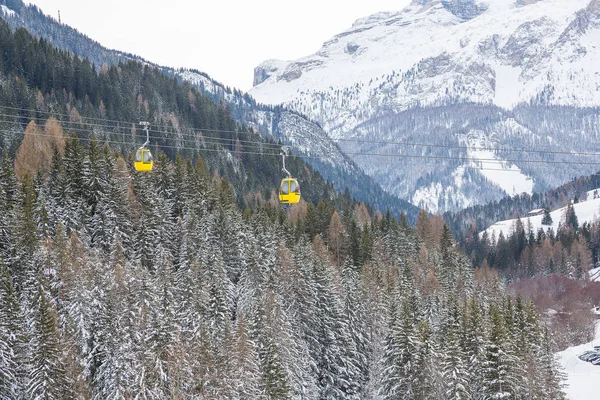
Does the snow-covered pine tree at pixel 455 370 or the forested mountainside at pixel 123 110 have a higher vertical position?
the forested mountainside at pixel 123 110

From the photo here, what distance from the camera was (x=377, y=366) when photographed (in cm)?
7856

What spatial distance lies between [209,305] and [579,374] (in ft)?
231

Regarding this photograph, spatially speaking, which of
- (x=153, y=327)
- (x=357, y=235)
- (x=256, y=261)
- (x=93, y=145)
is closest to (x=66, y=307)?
(x=153, y=327)

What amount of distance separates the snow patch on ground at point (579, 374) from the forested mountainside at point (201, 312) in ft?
83.9

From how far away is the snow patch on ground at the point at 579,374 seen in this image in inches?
4151

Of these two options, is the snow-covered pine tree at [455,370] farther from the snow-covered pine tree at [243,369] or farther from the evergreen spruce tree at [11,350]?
the evergreen spruce tree at [11,350]

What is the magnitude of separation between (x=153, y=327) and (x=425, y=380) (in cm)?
2486

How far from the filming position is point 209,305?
71625 millimetres

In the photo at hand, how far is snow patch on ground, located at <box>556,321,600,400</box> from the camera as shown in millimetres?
105438

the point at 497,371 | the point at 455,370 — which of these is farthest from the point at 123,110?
the point at 497,371

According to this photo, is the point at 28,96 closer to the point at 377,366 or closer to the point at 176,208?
the point at 176,208

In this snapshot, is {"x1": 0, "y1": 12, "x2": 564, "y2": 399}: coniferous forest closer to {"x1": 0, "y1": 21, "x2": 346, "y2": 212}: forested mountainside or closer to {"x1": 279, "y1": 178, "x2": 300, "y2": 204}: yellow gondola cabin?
{"x1": 279, "y1": 178, "x2": 300, "y2": 204}: yellow gondola cabin

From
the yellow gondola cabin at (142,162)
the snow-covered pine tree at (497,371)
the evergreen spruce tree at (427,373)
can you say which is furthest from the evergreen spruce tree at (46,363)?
the snow-covered pine tree at (497,371)

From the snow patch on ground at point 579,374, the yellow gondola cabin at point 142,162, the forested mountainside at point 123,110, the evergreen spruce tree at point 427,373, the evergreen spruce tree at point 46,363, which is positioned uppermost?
the forested mountainside at point 123,110
